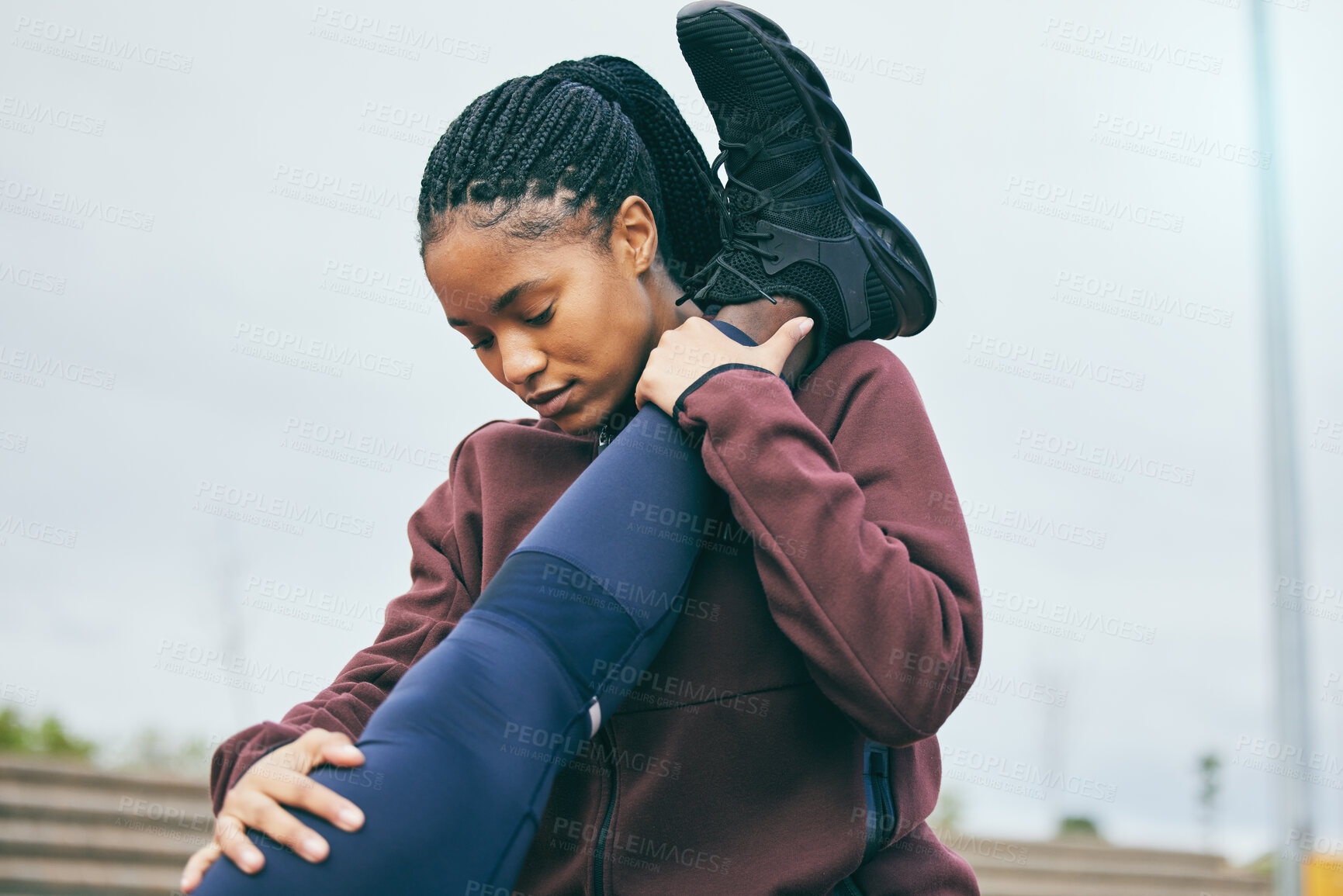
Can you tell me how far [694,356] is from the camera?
4.21 ft

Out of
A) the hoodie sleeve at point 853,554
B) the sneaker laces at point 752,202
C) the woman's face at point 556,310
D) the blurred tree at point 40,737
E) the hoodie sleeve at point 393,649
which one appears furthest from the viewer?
the blurred tree at point 40,737

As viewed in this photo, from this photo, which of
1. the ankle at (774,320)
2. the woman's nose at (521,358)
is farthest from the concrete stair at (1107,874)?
the woman's nose at (521,358)

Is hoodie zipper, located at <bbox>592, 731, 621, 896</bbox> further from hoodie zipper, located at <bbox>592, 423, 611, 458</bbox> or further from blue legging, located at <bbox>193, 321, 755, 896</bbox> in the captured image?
hoodie zipper, located at <bbox>592, 423, 611, 458</bbox>

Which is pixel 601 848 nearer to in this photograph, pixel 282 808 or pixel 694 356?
pixel 282 808

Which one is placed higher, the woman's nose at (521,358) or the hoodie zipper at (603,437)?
the woman's nose at (521,358)

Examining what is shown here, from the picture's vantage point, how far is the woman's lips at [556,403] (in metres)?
1.41

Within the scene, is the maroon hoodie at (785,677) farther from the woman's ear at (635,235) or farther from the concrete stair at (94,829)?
the concrete stair at (94,829)

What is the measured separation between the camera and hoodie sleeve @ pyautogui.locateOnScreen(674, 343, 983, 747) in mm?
1080

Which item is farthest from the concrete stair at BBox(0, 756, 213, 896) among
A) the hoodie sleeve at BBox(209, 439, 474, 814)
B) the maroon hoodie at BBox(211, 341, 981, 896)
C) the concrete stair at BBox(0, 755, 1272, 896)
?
the maroon hoodie at BBox(211, 341, 981, 896)

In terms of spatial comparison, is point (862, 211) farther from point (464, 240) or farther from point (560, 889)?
point (560, 889)

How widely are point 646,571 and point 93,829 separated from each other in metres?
4.98

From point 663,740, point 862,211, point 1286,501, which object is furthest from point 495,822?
point 1286,501

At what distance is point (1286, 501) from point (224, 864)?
5561 mm

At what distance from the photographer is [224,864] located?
94 cm
